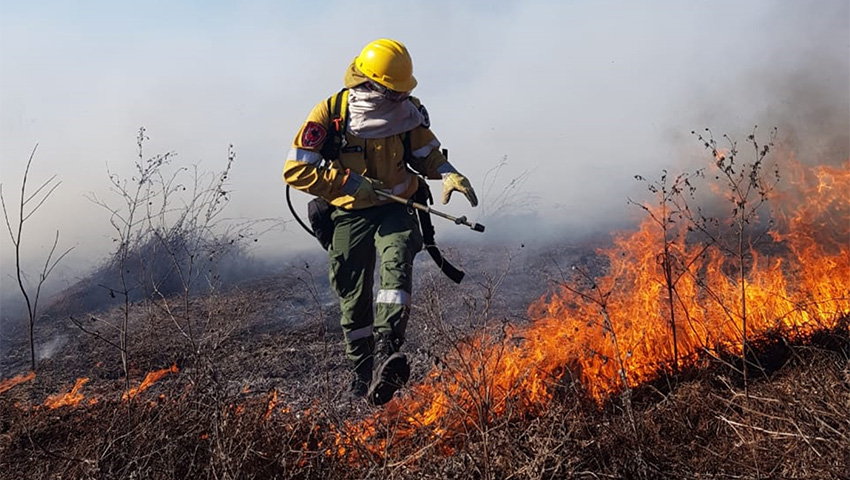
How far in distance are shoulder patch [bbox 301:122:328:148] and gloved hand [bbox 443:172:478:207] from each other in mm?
974

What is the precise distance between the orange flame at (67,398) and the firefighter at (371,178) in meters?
2.00

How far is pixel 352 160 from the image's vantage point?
4328mm

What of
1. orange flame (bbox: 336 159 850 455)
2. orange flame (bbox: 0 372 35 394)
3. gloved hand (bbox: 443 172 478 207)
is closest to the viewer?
orange flame (bbox: 336 159 850 455)

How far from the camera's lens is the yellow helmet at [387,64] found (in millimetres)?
4105

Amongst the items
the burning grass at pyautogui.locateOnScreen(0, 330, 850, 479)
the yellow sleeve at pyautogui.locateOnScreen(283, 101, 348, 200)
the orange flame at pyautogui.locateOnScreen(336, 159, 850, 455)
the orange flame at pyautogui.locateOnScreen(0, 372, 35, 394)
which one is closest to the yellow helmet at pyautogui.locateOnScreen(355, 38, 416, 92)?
the yellow sleeve at pyautogui.locateOnScreen(283, 101, 348, 200)

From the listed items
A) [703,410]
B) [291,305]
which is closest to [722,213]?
[291,305]

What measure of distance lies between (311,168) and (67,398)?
261cm

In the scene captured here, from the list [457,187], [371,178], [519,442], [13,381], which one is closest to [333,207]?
[371,178]

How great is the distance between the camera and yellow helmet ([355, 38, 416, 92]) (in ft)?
13.5

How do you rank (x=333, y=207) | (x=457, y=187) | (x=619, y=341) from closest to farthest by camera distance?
(x=619, y=341)
(x=457, y=187)
(x=333, y=207)

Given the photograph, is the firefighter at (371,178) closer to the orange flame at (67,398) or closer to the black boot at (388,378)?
the black boot at (388,378)

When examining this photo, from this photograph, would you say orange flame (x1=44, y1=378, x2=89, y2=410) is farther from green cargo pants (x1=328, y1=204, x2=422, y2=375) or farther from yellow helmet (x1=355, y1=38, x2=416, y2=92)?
yellow helmet (x1=355, y1=38, x2=416, y2=92)

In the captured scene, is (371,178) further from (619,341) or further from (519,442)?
→ (519,442)

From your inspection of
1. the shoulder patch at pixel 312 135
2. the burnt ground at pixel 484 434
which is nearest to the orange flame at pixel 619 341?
the burnt ground at pixel 484 434
